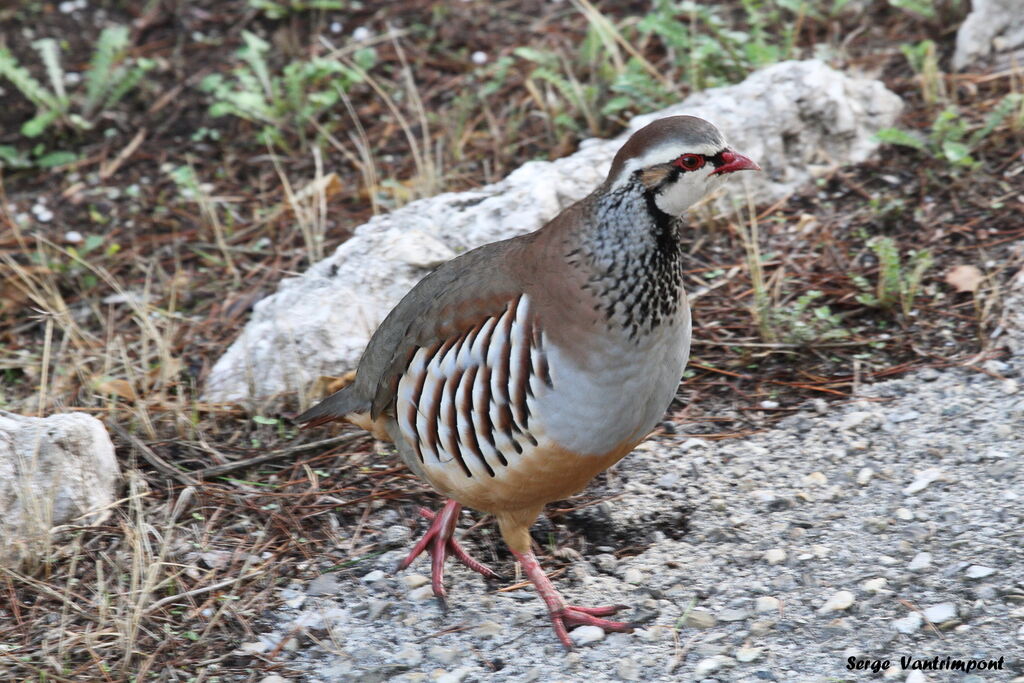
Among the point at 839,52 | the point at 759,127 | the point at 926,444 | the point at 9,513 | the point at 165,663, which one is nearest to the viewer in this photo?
the point at 165,663

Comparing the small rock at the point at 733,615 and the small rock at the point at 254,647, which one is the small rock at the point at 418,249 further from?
the small rock at the point at 733,615

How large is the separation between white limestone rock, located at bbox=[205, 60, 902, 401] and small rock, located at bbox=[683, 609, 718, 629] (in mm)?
1650

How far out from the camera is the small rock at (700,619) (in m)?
3.25

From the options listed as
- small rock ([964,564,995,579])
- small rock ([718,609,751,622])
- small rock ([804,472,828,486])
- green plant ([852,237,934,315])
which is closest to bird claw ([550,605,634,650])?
small rock ([718,609,751,622])

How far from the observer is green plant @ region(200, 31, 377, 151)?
5.75 m

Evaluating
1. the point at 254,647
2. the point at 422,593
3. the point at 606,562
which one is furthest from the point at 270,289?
the point at 606,562

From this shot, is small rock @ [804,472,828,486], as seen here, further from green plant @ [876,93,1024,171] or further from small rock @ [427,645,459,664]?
green plant @ [876,93,1024,171]

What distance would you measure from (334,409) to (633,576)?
1.06 meters

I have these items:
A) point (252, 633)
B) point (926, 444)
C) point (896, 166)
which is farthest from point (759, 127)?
point (252, 633)

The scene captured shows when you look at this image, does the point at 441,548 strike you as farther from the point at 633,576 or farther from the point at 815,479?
the point at 815,479

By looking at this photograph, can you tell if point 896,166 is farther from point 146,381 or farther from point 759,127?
point 146,381

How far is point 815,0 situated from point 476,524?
357 centimetres

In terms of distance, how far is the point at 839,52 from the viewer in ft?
18.6

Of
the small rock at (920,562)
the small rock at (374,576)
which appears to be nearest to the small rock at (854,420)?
the small rock at (920,562)
